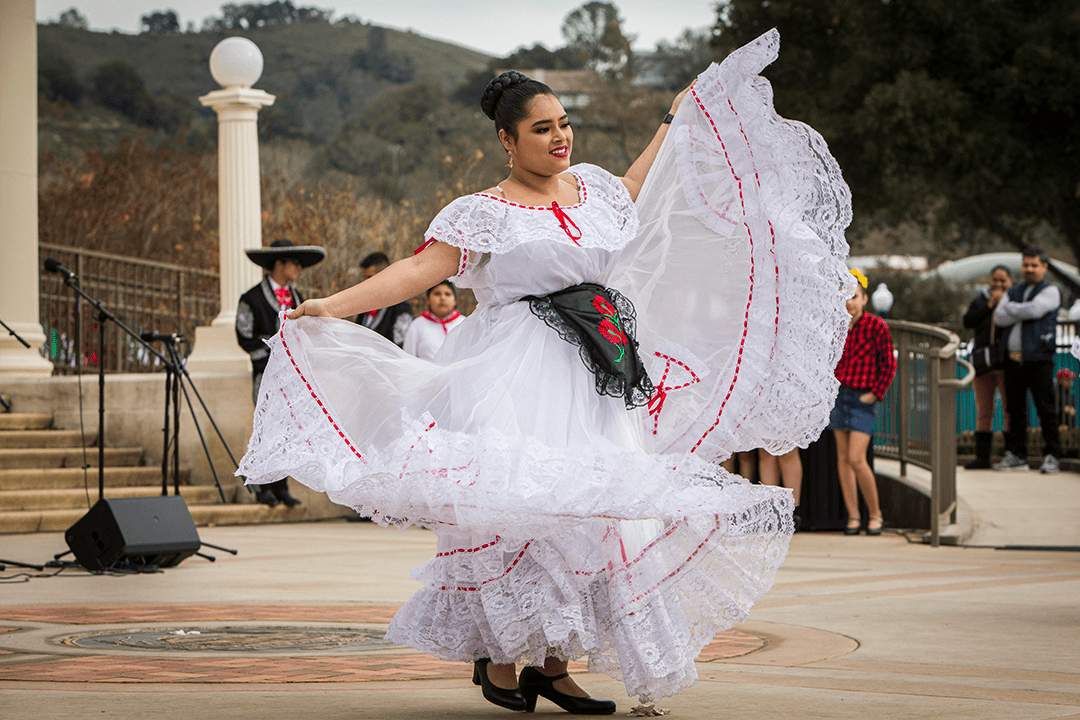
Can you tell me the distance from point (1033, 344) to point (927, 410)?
1654 mm

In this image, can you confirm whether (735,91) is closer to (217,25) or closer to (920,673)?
(920,673)

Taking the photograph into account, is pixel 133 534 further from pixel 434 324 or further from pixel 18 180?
pixel 18 180

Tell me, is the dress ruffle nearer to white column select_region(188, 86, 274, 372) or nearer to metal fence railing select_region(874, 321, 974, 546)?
metal fence railing select_region(874, 321, 974, 546)

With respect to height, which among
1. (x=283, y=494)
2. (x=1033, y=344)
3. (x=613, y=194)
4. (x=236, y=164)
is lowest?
(x=283, y=494)

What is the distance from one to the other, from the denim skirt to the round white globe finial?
6.61 m

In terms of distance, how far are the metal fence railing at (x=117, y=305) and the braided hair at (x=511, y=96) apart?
42.5ft

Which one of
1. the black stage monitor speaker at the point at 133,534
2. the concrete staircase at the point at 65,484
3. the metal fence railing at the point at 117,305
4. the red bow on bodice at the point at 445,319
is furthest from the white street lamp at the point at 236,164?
the black stage monitor speaker at the point at 133,534

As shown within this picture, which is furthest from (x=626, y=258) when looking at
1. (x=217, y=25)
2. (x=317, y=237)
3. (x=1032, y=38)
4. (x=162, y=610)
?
(x=217, y=25)

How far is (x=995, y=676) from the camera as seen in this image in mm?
4086

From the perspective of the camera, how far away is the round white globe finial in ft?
41.5

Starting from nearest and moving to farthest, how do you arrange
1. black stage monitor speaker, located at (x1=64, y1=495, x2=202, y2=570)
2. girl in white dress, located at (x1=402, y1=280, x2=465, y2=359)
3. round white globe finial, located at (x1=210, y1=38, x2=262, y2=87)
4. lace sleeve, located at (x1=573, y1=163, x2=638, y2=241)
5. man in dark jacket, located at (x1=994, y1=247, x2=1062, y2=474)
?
lace sleeve, located at (x1=573, y1=163, x2=638, y2=241) < black stage monitor speaker, located at (x1=64, y1=495, x2=202, y2=570) < girl in white dress, located at (x1=402, y1=280, x2=465, y2=359) < man in dark jacket, located at (x1=994, y1=247, x2=1062, y2=474) < round white globe finial, located at (x1=210, y1=38, x2=262, y2=87)

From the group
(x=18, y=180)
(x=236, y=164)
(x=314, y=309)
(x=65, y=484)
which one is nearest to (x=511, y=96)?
(x=314, y=309)

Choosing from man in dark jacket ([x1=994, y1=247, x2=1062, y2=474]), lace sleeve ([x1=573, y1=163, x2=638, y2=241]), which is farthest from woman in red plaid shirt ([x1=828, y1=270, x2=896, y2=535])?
lace sleeve ([x1=573, y1=163, x2=638, y2=241])

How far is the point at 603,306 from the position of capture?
376 cm
